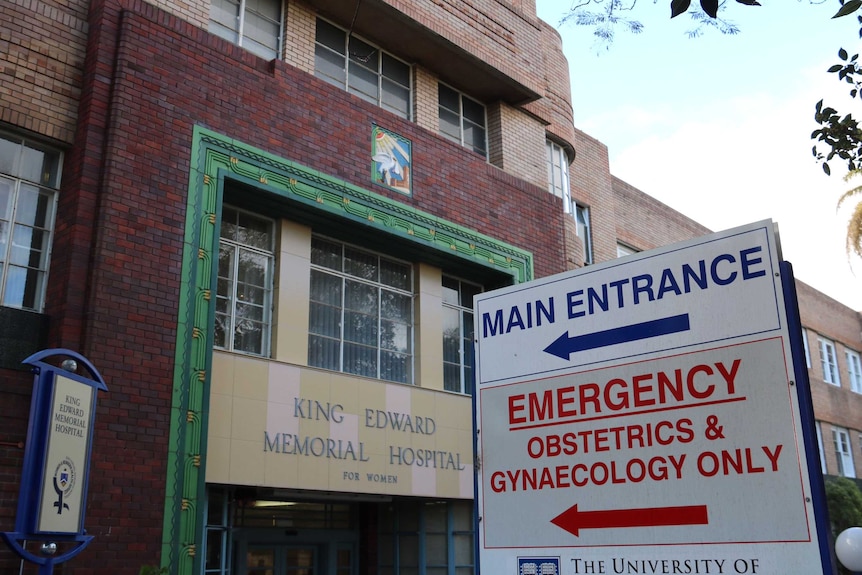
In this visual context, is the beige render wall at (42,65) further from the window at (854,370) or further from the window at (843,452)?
the window at (854,370)

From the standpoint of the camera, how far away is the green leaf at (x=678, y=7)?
4.23 meters

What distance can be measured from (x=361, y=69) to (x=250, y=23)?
2.22 meters

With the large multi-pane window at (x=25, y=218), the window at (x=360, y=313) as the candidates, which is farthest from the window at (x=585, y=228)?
the large multi-pane window at (x=25, y=218)

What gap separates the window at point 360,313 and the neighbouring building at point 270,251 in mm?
36

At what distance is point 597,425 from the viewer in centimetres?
315

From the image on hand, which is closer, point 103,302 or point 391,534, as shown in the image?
point 103,302

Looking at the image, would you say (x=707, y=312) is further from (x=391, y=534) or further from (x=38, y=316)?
(x=391, y=534)

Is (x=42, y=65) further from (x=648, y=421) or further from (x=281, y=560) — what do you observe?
(x=648, y=421)

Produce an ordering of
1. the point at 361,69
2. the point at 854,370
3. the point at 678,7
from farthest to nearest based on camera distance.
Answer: the point at 854,370, the point at 361,69, the point at 678,7

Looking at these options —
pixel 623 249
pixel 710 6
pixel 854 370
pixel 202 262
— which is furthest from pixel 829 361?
pixel 710 6

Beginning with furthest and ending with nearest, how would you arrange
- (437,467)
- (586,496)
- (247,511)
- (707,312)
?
(437,467) → (247,511) → (586,496) → (707,312)

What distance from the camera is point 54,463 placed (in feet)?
25.3

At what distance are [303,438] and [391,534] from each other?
3238 millimetres

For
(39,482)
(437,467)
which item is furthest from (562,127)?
(39,482)
